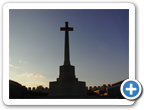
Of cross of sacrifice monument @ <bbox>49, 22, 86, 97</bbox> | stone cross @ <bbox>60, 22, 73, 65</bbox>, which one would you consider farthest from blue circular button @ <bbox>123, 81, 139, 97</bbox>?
stone cross @ <bbox>60, 22, 73, 65</bbox>

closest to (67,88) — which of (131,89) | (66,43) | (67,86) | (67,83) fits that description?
(67,86)

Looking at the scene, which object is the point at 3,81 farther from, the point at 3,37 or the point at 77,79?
the point at 77,79

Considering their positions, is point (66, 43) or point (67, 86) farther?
point (66, 43)

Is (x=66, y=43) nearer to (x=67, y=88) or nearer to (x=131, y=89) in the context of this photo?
(x=67, y=88)

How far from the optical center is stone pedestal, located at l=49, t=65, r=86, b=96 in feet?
54.1

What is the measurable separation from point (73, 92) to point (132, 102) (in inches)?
478

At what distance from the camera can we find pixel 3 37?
204 inches

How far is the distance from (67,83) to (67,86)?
0.30m

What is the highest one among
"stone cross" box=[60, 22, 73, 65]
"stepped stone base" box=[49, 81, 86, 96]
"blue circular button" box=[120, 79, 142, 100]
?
"stone cross" box=[60, 22, 73, 65]

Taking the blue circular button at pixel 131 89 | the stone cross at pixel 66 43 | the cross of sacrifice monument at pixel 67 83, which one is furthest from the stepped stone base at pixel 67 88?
Result: the blue circular button at pixel 131 89

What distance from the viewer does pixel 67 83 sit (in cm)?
1677

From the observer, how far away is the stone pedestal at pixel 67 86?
1650cm

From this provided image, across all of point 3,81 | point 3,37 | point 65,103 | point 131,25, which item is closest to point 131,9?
point 131,25

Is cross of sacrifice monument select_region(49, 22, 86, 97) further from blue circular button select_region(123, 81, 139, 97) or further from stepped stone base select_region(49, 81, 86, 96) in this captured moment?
blue circular button select_region(123, 81, 139, 97)
